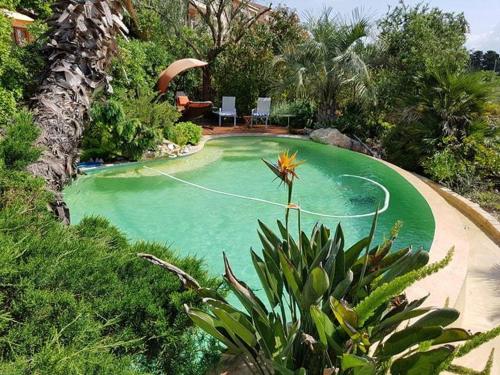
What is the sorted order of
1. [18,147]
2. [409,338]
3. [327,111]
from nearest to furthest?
[409,338], [18,147], [327,111]

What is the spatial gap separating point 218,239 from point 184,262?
11.0 feet

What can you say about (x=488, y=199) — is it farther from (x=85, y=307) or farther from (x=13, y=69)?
(x=13, y=69)

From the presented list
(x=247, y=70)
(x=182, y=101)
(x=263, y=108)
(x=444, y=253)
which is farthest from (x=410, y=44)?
(x=444, y=253)

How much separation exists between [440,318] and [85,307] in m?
1.67

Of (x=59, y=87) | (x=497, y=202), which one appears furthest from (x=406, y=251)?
(x=497, y=202)

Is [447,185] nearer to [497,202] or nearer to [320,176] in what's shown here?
[497,202]

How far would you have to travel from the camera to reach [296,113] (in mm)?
16750

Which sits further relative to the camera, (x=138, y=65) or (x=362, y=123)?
(x=362, y=123)

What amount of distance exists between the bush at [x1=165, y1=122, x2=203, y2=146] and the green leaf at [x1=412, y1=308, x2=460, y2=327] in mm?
10369

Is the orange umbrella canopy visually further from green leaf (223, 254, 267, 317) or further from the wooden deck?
green leaf (223, 254, 267, 317)

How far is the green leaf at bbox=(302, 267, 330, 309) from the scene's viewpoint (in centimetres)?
175

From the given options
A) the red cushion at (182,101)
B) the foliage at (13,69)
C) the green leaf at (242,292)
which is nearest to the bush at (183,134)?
the red cushion at (182,101)

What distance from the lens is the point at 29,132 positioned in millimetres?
4062

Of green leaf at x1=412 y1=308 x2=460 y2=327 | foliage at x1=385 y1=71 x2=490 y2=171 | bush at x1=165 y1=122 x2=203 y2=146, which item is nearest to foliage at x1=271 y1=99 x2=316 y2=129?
bush at x1=165 y1=122 x2=203 y2=146
